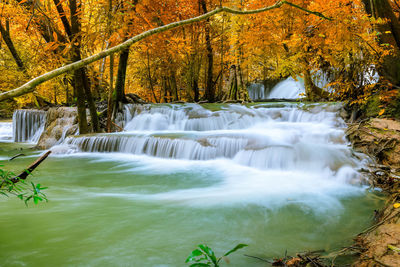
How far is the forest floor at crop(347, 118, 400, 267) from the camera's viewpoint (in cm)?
173

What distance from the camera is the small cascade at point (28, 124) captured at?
12281 mm

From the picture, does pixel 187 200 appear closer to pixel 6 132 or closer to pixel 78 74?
pixel 78 74

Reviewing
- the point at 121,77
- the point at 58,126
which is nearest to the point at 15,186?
the point at 121,77

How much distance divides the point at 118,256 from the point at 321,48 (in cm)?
883

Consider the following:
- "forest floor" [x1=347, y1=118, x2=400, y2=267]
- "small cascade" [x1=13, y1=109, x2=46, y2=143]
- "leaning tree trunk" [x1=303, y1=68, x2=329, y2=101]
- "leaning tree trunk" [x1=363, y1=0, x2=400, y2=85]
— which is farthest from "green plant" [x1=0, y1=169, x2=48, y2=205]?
"leaning tree trunk" [x1=303, y1=68, x2=329, y2=101]

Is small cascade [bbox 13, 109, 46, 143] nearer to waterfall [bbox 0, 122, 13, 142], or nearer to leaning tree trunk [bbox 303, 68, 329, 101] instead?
Answer: waterfall [bbox 0, 122, 13, 142]

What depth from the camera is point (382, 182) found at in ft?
13.6

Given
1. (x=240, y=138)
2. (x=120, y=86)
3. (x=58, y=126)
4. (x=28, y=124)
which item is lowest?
(x=240, y=138)

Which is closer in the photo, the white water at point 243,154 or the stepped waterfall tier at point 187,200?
the stepped waterfall tier at point 187,200

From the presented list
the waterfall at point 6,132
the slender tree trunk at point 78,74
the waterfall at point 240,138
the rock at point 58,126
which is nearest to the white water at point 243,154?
the waterfall at point 240,138

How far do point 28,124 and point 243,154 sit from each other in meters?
11.3

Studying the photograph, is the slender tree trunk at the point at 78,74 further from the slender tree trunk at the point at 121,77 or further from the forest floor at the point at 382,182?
the forest floor at the point at 382,182

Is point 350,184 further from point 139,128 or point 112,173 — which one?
point 139,128

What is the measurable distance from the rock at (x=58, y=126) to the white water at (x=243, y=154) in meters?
1.79
